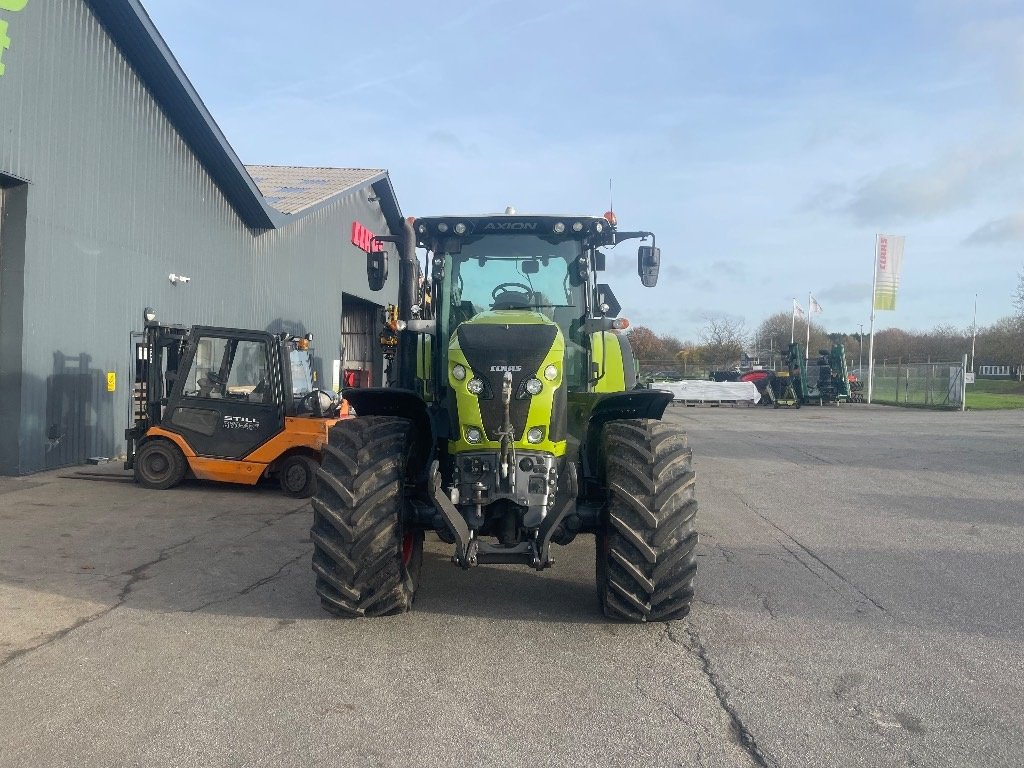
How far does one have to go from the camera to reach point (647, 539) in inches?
209

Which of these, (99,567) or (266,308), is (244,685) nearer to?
(99,567)

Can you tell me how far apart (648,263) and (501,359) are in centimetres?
221

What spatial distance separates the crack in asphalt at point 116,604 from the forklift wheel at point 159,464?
3.06 m

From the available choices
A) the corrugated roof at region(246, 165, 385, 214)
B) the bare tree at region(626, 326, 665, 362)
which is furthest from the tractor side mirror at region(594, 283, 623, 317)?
the bare tree at region(626, 326, 665, 362)

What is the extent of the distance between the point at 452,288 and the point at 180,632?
125 inches

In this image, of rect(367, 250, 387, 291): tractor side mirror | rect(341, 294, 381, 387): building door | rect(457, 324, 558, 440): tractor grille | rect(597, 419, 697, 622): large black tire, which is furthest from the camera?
rect(341, 294, 381, 387): building door

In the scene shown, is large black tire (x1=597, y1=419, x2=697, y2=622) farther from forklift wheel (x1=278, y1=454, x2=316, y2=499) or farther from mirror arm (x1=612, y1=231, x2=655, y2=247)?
forklift wheel (x1=278, y1=454, x2=316, y2=499)

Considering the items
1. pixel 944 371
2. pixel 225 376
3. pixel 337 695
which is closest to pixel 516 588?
pixel 337 695

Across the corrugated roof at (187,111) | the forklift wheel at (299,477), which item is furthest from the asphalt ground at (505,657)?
the corrugated roof at (187,111)

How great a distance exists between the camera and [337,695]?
4383 mm

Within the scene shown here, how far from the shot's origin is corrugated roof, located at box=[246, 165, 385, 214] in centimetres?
2379

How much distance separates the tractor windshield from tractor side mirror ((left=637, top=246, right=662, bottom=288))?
1.88ft

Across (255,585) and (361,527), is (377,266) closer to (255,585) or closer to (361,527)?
(361,527)

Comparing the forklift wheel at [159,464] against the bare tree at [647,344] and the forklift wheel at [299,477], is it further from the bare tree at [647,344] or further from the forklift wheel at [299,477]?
the bare tree at [647,344]
